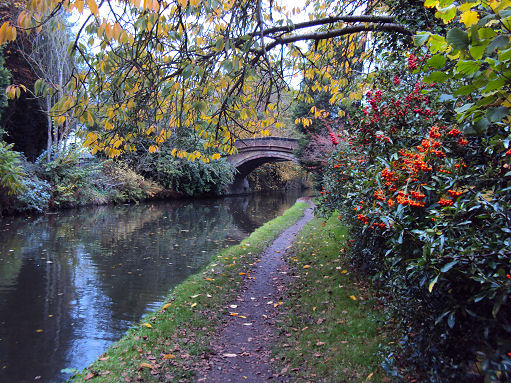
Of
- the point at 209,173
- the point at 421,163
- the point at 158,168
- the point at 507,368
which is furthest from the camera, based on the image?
the point at 209,173

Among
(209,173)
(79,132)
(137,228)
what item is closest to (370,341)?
(79,132)

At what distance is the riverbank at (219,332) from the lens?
376 cm

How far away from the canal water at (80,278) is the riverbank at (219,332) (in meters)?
0.70

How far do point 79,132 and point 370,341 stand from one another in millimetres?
4665

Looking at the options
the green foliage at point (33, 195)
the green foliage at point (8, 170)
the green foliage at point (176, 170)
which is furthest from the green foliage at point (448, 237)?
the green foliage at point (176, 170)

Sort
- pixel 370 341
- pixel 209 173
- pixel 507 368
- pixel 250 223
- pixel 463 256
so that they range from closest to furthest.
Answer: pixel 507 368 → pixel 463 256 → pixel 370 341 → pixel 250 223 → pixel 209 173

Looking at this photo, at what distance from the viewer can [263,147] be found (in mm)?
31109

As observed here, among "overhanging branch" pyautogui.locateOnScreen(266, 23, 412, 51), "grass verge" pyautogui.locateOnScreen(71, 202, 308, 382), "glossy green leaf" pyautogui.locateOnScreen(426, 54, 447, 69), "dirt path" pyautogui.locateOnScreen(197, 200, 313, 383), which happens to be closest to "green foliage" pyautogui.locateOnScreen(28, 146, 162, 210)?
"grass verge" pyautogui.locateOnScreen(71, 202, 308, 382)

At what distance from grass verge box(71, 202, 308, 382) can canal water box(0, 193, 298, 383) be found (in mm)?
589

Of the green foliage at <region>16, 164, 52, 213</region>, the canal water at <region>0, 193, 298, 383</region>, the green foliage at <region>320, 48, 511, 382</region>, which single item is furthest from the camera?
the green foliage at <region>16, 164, 52, 213</region>

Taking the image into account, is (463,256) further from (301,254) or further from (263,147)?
(263,147)

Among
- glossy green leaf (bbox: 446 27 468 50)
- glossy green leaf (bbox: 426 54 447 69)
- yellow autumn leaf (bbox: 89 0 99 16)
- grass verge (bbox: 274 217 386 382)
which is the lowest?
grass verge (bbox: 274 217 386 382)

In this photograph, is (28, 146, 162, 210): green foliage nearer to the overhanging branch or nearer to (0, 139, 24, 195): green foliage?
(0, 139, 24, 195): green foliage

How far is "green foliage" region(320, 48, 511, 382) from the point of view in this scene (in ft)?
6.41
